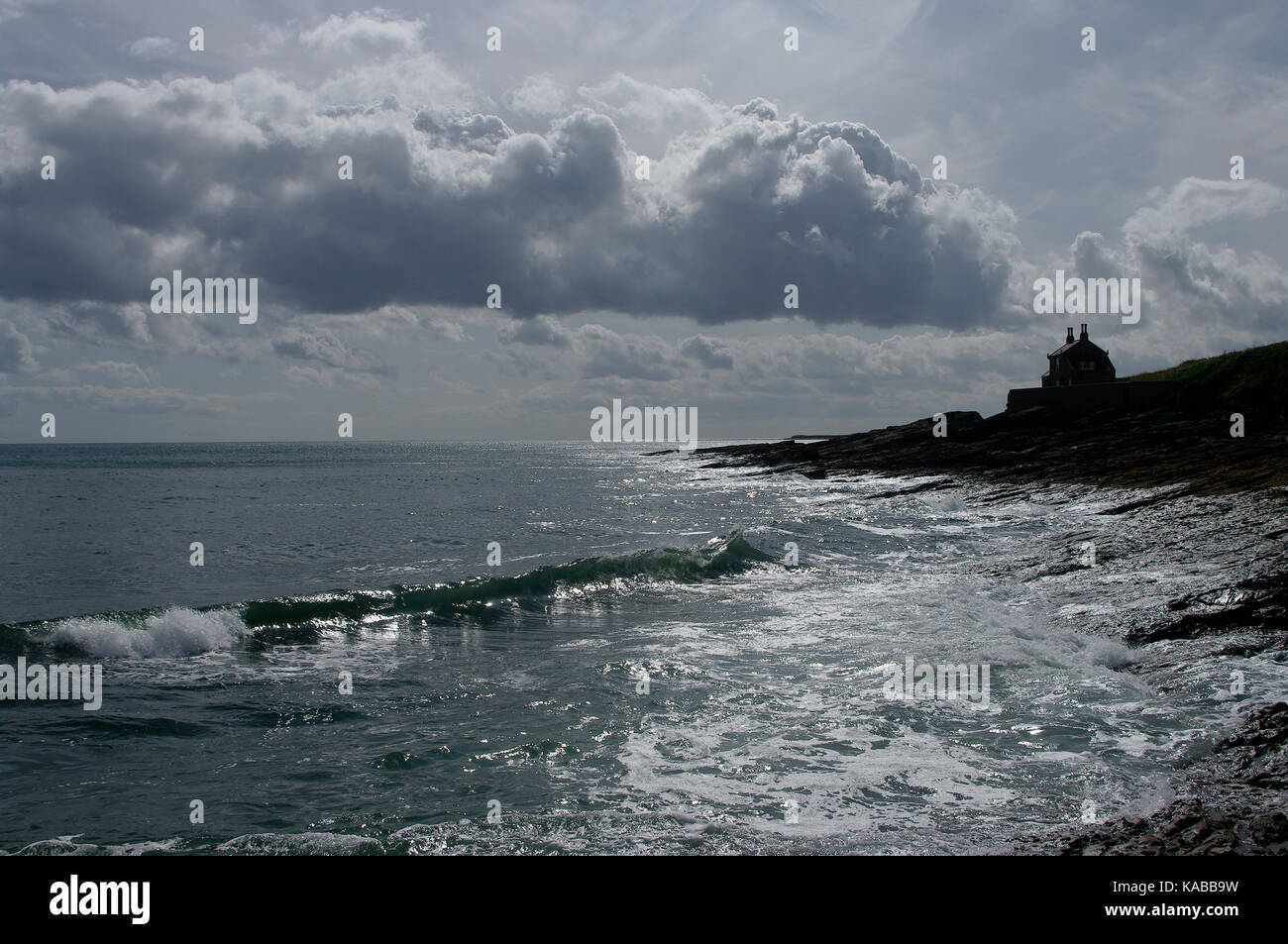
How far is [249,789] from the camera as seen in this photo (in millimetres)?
8062

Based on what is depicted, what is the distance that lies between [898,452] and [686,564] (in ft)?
146

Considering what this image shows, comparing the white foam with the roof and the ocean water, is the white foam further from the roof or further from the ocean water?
the roof

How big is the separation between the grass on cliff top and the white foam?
43540 millimetres

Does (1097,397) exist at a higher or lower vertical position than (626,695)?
higher

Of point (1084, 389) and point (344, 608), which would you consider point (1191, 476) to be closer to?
point (1084, 389)

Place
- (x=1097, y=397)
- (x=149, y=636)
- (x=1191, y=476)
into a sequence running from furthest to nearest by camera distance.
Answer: (x=1097, y=397)
(x=1191, y=476)
(x=149, y=636)

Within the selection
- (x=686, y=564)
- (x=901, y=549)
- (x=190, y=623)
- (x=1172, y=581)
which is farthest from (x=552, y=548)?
(x=1172, y=581)

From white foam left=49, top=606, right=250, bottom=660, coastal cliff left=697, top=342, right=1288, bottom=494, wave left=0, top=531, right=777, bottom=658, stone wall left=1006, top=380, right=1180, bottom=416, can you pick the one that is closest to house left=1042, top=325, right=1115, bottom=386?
coastal cliff left=697, top=342, right=1288, bottom=494

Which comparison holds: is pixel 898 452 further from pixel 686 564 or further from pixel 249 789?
pixel 249 789

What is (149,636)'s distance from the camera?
14.4 meters

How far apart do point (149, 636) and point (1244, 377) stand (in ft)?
158

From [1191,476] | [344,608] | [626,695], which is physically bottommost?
[626,695]

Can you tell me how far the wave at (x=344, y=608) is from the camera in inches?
567

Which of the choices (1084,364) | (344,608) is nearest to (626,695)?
(344,608)
